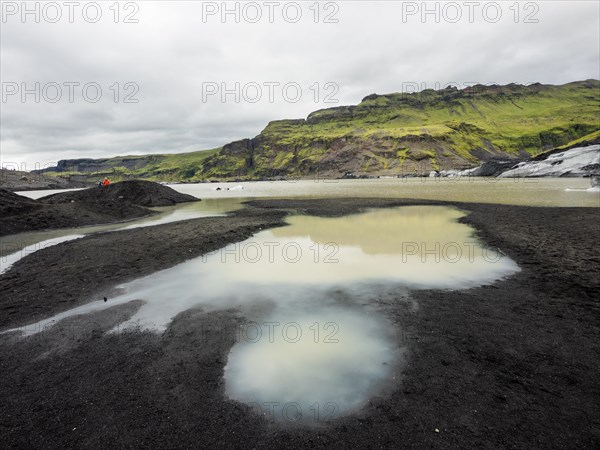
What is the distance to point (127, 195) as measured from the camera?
143ft

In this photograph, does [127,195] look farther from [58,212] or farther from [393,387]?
[393,387]

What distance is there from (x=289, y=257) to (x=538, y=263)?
9.83m

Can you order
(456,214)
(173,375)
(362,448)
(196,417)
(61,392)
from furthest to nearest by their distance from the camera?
(456,214)
(173,375)
(61,392)
(196,417)
(362,448)

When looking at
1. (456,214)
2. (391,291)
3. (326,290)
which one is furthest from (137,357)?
(456,214)

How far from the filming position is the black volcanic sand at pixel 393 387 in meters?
4.29

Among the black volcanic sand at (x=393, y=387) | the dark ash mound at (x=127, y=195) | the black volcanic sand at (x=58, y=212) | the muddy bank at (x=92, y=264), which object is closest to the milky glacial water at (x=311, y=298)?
the black volcanic sand at (x=393, y=387)

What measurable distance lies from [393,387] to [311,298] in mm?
4365

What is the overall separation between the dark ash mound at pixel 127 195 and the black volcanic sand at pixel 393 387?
117ft

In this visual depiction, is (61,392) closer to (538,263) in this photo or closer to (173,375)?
(173,375)

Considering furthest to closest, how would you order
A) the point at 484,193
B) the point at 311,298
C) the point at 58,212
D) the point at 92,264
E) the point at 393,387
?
the point at 484,193 < the point at 58,212 < the point at 92,264 < the point at 311,298 < the point at 393,387

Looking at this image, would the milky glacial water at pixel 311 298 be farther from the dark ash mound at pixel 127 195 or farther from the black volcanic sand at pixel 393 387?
the dark ash mound at pixel 127 195

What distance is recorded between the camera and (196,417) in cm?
471

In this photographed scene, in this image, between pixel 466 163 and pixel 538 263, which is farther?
pixel 466 163

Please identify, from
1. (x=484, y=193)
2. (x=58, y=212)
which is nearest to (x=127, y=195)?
(x=58, y=212)
